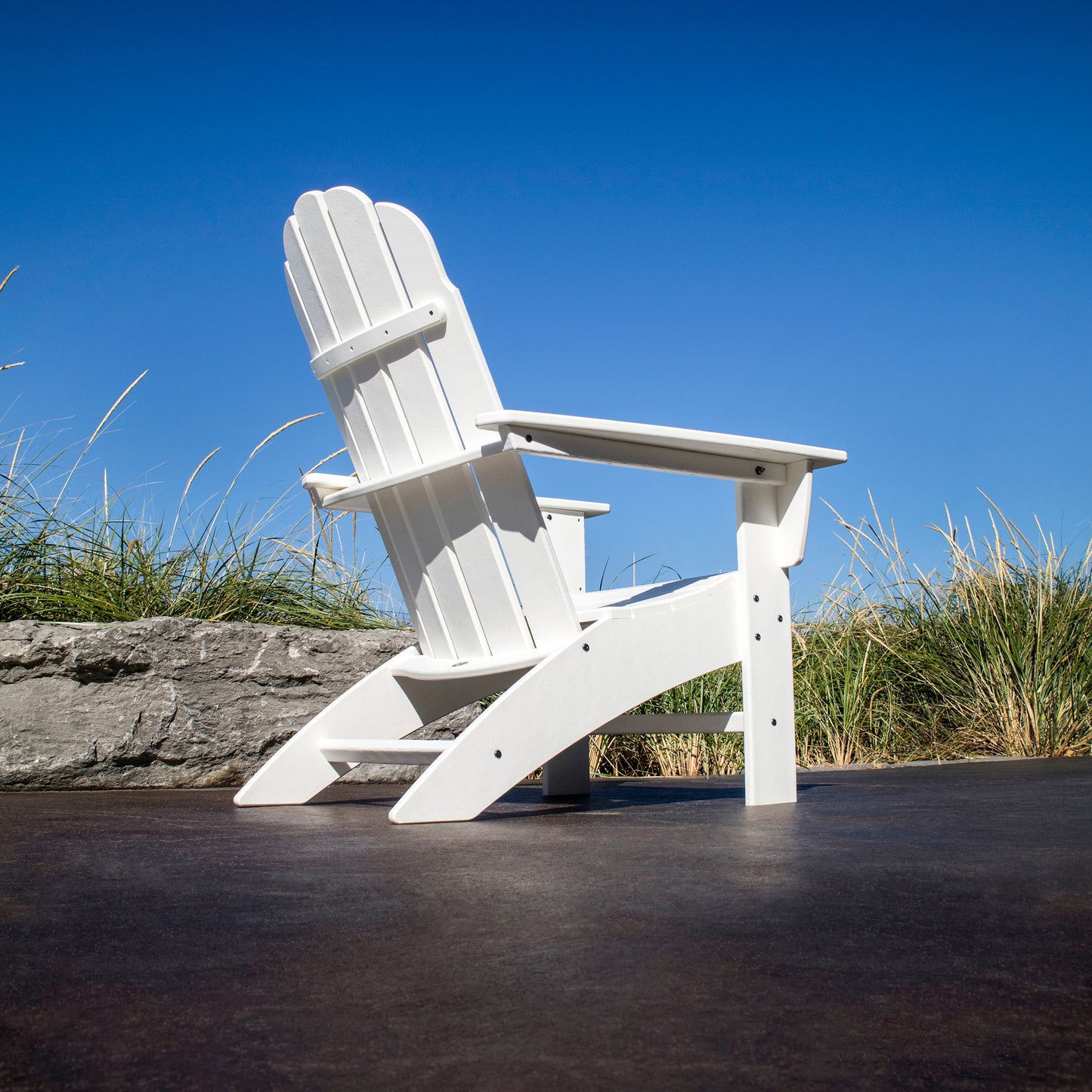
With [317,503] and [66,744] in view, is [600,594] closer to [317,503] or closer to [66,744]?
[317,503]

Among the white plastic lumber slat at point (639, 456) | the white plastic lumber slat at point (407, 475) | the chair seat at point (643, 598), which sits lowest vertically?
the chair seat at point (643, 598)

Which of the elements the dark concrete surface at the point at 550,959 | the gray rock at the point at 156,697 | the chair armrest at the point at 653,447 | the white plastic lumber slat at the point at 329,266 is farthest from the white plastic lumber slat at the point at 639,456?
the gray rock at the point at 156,697

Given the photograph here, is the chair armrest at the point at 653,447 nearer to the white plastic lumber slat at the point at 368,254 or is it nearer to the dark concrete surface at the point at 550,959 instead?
the white plastic lumber slat at the point at 368,254

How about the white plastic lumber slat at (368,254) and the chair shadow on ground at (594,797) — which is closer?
the white plastic lumber slat at (368,254)

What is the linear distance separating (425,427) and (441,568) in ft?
1.20

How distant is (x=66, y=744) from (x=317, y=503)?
115cm

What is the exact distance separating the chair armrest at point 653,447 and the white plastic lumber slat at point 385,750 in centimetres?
70

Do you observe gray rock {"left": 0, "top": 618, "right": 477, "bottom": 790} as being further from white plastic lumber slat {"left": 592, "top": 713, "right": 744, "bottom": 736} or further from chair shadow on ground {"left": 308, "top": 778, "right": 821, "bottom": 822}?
white plastic lumber slat {"left": 592, "top": 713, "right": 744, "bottom": 736}

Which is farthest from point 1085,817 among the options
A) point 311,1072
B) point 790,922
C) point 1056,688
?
point 1056,688

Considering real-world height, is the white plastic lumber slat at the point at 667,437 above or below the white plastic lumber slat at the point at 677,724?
above

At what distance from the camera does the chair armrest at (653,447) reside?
2311 millimetres

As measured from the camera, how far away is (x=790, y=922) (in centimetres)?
126

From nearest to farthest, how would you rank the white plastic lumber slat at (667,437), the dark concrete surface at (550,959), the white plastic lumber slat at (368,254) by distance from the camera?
1. the dark concrete surface at (550,959)
2. the white plastic lumber slat at (667,437)
3. the white plastic lumber slat at (368,254)

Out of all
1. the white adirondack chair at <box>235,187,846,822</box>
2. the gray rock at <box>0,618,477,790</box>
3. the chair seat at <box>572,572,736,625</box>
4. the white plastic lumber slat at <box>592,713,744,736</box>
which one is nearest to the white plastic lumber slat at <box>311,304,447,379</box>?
the white adirondack chair at <box>235,187,846,822</box>
